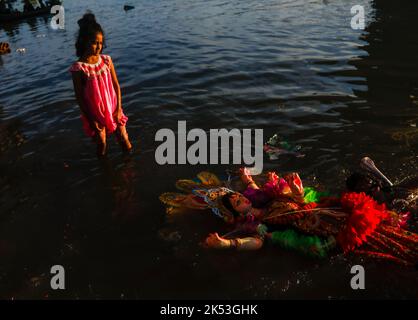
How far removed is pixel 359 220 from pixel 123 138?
3.88 metres

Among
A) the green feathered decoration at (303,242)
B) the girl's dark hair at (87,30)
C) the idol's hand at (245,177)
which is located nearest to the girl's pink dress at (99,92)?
the girl's dark hair at (87,30)

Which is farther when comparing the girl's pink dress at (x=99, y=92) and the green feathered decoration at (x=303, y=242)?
the girl's pink dress at (x=99, y=92)

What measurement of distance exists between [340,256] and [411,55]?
8.38 metres

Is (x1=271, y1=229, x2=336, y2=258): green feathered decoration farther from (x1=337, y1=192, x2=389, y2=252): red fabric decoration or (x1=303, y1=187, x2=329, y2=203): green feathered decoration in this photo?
(x1=303, y1=187, x2=329, y2=203): green feathered decoration

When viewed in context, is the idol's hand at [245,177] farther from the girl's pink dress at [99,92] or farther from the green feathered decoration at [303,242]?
the girl's pink dress at [99,92]

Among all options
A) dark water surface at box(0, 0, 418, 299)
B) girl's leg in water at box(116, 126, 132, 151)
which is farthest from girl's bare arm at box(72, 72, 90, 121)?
dark water surface at box(0, 0, 418, 299)

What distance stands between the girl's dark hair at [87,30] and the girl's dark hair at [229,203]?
2662 millimetres

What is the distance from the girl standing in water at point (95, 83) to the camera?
472 cm

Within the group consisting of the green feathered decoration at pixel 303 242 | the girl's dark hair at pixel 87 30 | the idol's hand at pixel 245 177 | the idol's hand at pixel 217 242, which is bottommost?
the green feathered decoration at pixel 303 242

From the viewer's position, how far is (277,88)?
8656mm

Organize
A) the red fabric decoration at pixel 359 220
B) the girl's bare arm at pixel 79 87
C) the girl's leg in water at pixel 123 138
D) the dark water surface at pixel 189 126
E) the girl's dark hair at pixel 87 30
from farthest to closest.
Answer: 1. the girl's leg in water at pixel 123 138
2. the girl's bare arm at pixel 79 87
3. the girl's dark hair at pixel 87 30
4. the dark water surface at pixel 189 126
5. the red fabric decoration at pixel 359 220

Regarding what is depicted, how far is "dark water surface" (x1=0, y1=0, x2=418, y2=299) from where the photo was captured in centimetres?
394
